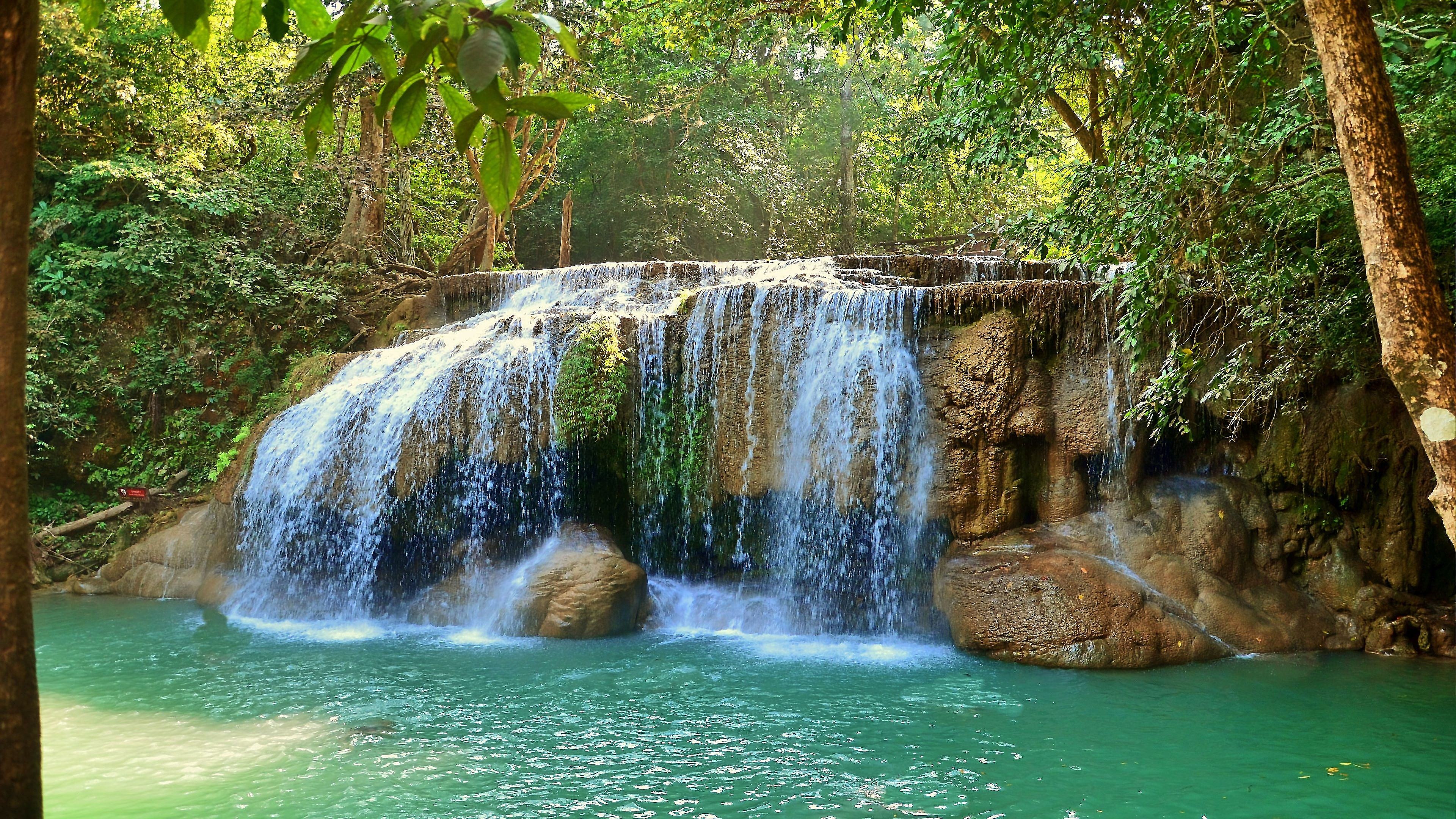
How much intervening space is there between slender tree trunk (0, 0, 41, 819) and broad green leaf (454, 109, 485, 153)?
3.04 feet

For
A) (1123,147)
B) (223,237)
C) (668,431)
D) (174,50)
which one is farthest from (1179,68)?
(174,50)

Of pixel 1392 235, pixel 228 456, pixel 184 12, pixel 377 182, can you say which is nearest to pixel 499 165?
pixel 184 12

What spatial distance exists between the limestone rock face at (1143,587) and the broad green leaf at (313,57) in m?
7.43

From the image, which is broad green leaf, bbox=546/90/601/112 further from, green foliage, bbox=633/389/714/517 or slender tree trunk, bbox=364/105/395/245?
slender tree trunk, bbox=364/105/395/245

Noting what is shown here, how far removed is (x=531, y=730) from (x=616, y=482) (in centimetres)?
446

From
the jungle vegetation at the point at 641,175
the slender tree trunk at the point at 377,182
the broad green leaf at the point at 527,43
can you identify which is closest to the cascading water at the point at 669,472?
the jungle vegetation at the point at 641,175

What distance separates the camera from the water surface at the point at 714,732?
504cm

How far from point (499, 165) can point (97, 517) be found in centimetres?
Answer: 1257

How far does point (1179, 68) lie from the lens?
274 inches

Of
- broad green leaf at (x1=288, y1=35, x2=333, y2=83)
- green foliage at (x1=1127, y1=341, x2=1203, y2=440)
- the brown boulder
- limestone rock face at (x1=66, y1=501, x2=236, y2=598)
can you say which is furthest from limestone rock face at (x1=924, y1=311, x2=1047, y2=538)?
broad green leaf at (x1=288, y1=35, x2=333, y2=83)

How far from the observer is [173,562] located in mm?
10984

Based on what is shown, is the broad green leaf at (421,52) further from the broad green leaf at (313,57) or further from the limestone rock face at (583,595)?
the limestone rock face at (583,595)

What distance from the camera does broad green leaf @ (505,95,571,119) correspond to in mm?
1504

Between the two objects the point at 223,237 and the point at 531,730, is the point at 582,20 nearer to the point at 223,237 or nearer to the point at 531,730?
the point at 223,237
